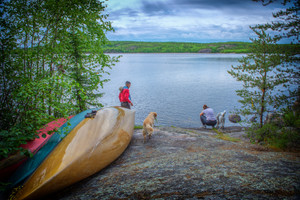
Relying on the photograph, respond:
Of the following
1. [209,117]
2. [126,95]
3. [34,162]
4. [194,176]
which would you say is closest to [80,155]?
[34,162]

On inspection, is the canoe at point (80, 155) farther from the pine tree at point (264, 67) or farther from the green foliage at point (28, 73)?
the pine tree at point (264, 67)

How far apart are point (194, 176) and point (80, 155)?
2811 millimetres

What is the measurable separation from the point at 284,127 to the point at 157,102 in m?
14.2

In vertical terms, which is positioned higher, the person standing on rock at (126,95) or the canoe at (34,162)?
→ the person standing on rock at (126,95)

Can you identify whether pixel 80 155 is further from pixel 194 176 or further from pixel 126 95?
pixel 126 95

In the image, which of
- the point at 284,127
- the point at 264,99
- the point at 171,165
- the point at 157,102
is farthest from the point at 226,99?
the point at 171,165

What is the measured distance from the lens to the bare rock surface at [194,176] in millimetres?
3540

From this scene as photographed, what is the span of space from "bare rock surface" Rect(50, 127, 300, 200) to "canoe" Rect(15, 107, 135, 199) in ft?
0.79

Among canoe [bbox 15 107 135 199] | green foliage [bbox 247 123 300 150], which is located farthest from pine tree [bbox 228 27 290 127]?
canoe [bbox 15 107 135 199]

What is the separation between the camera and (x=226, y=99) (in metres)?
21.5

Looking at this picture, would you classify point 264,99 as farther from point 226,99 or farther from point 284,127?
point 226,99

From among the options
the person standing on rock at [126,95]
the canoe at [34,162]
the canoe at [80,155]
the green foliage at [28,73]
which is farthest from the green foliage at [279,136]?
the canoe at [34,162]

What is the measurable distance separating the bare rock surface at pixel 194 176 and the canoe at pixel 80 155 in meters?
0.24

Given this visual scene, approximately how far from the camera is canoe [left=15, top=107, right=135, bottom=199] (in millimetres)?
4164
